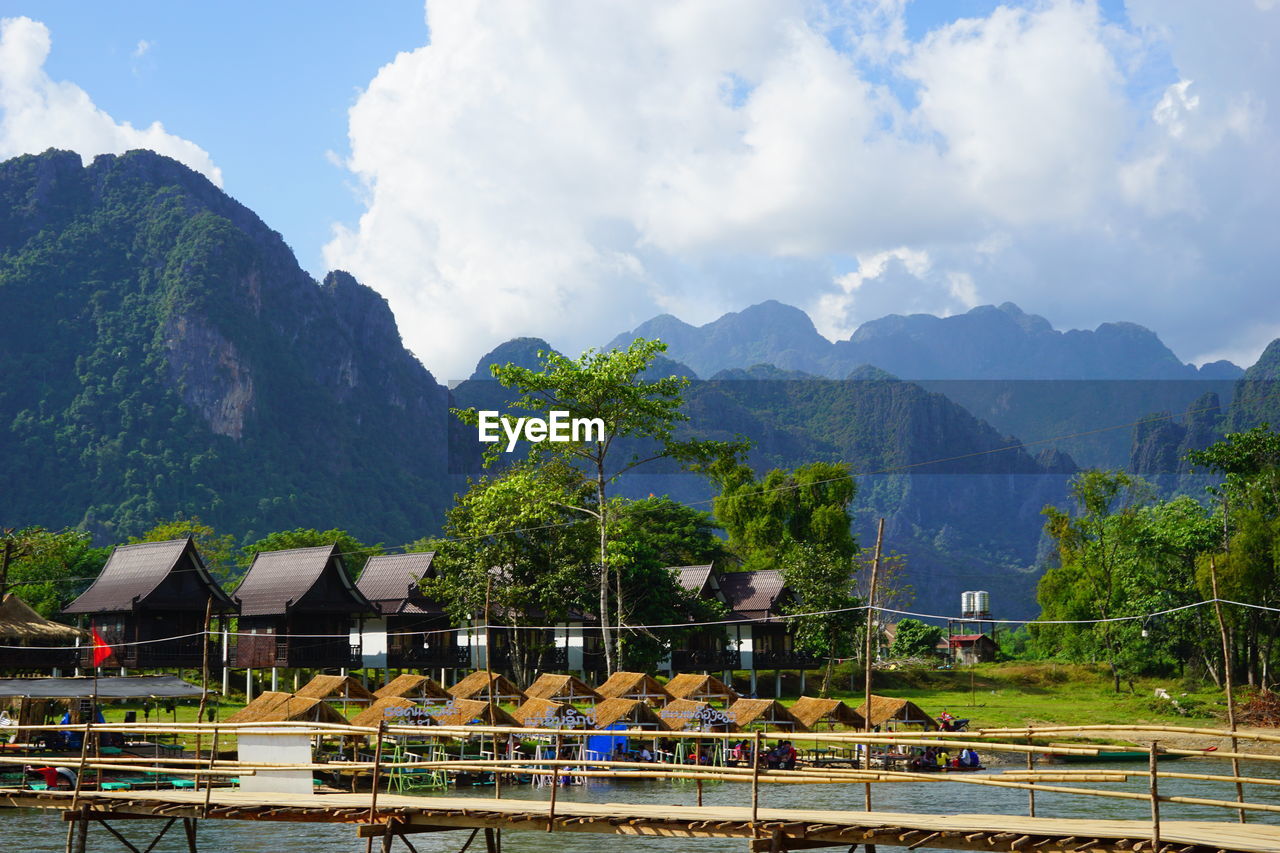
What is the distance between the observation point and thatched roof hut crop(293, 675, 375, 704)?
1602 inches

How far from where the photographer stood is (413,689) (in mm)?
41844

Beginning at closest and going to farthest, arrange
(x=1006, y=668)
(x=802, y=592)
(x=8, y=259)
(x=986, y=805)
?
(x=986, y=805) < (x=802, y=592) < (x=1006, y=668) < (x=8, y=259)

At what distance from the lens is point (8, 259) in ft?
528

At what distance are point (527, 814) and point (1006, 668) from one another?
189 feet

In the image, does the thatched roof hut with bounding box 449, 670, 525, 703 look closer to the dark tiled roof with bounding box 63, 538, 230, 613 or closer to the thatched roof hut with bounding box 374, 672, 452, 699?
the thatched roof hut with bounding box 374, 672, 452, 699

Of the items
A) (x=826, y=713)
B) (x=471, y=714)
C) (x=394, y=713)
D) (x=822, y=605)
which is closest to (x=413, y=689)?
(x=394, y=713)

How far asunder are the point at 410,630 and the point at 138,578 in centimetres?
1173

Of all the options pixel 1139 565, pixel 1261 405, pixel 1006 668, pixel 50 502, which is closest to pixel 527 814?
pixel 1139 565

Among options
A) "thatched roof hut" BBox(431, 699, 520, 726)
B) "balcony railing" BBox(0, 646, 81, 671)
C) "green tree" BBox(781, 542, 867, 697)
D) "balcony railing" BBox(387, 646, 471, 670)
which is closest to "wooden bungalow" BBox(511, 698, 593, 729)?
"thatched roof hut" BBox(431, 699, 520, 726)

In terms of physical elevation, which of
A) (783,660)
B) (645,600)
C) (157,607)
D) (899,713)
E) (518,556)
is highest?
(518,556)

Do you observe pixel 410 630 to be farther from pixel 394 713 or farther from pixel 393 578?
pixel 394 713

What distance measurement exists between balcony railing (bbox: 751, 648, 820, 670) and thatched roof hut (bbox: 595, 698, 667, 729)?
833 inches

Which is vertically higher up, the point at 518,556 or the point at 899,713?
the point at 518,556

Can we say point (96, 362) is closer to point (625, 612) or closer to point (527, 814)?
point (625, 612)
